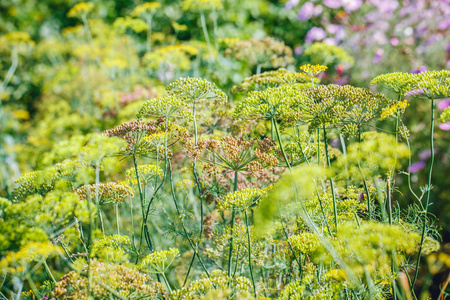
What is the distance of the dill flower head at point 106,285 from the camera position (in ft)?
4.99

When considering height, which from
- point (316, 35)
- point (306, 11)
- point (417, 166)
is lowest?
point (417, 166)

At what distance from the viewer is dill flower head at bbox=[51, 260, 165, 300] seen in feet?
4.99

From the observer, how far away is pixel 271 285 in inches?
89.5

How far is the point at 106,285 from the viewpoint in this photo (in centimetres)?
149

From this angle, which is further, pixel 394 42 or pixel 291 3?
pixel 291 3

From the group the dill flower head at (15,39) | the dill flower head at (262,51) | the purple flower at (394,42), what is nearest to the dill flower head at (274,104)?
the dill flower head at (262,51)

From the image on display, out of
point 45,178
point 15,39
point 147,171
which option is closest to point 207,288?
point 147,171

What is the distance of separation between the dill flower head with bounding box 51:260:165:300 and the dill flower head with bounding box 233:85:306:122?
98 cm

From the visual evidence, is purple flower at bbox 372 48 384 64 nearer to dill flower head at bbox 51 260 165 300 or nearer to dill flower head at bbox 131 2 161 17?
dill flower head at bbox 131 2 161 17

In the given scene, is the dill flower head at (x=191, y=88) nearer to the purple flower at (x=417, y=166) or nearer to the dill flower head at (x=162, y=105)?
the dill flower head at (x=162, y=105)

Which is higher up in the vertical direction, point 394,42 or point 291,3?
point 291,3

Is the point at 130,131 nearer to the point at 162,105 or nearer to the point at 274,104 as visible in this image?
the point at 162,105

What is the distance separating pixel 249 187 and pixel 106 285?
1051 millimetres

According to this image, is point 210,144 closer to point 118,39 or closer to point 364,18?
point 364,18
